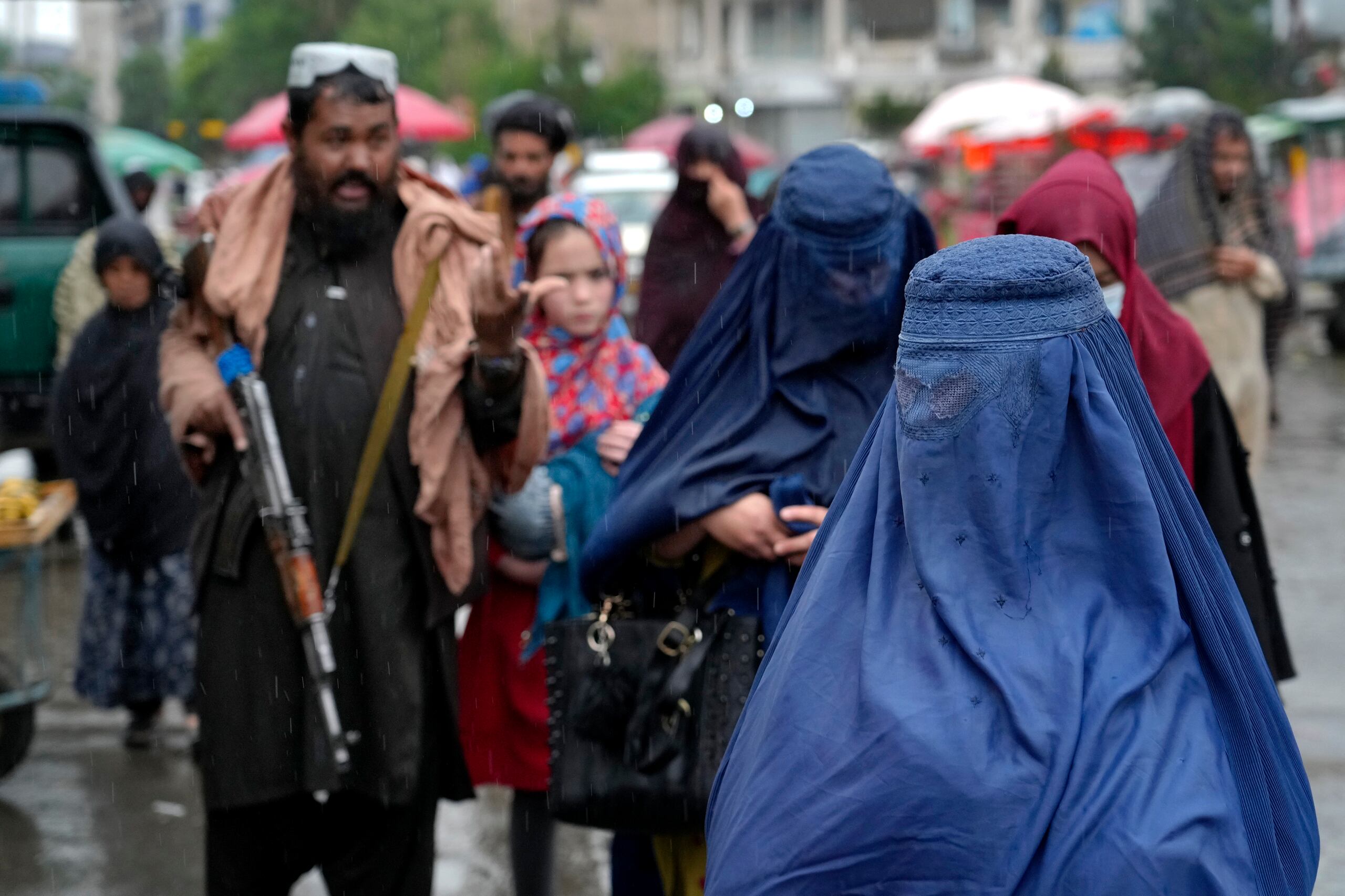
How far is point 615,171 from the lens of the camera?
2486cm

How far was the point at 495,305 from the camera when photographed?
132 inches

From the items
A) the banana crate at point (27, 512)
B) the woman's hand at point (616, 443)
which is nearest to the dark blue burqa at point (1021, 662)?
the woman's hand at point (616, 443)

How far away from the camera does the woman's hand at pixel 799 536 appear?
3232 millimetres

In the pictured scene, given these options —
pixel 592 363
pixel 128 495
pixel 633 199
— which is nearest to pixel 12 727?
pixel 128 495

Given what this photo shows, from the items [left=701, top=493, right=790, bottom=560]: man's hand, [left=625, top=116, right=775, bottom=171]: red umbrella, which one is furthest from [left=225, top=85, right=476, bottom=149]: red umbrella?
[left=701, top=493, right=790, bottom=560]: man's hand

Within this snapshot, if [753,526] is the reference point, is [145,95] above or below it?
above

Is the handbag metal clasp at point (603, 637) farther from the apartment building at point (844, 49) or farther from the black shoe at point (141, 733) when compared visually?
the apartment building at point (844, 49)

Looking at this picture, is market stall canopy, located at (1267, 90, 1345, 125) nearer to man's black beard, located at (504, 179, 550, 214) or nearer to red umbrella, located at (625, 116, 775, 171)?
red umbrella, located at (625, 116, 775, 171)

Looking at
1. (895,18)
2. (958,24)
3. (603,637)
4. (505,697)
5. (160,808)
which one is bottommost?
(160,808)

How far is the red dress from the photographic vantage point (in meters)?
4.09

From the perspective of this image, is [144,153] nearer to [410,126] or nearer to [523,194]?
[410,126]

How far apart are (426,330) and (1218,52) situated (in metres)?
34.1

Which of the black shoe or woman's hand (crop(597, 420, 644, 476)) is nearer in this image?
woman's hand (crop(597, 420, 644, 476))

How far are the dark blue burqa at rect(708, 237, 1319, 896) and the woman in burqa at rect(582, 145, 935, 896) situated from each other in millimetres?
1124
